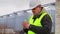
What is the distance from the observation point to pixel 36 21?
2127 mm

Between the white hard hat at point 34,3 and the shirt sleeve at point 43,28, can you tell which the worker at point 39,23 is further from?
the white hard hat at point 34,3

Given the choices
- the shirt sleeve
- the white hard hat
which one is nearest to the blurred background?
the white hard hat

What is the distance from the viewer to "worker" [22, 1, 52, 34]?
2.01m

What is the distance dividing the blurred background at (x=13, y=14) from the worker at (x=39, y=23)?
0.25 m

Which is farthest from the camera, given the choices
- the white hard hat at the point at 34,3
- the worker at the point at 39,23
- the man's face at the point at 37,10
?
the white hard hat at the point at 34,3

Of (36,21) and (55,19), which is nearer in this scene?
(36,21)

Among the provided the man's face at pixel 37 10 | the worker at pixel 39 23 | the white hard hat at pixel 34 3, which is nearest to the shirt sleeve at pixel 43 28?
the worker at pixel 39 23

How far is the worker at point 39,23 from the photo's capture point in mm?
2006

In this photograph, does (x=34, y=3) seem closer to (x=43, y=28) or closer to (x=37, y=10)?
(x=37, y=10)

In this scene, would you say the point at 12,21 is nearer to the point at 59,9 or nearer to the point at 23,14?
the point at 23,14

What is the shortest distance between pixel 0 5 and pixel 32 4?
0.56 meters

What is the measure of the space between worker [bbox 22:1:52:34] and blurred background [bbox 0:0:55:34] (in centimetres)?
25

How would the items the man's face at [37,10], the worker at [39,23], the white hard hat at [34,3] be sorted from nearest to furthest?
the worker at [39,23] < the man's face at [37,10] < the white hard hat at [34,3]

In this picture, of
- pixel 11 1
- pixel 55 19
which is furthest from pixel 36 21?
pixel 11 1
